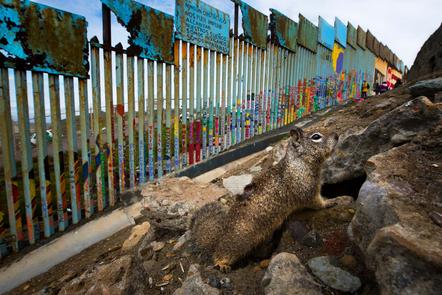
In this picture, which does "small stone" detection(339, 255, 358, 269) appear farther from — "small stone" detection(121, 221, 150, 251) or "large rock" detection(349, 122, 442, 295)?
"small stone" detection(121, 221, 150, 251)

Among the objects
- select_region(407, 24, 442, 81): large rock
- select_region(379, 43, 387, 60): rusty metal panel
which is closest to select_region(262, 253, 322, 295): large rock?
select_region(407, 24, 442, 81): large rock

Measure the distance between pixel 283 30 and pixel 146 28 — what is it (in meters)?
5.24

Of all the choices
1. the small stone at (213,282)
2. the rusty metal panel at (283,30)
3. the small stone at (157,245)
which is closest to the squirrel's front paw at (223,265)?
the small stone at (213,282)

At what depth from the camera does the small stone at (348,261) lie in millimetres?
2150

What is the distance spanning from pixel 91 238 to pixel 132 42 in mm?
3217

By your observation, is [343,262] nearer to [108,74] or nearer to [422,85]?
[422,85]

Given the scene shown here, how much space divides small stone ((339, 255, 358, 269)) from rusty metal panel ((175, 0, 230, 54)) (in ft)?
16.7

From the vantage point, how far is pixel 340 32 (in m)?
14.3

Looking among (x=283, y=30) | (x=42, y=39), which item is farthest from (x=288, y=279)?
(x=283, y=30)

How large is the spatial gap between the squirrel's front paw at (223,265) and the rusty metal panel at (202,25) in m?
4.62

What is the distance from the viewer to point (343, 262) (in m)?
2.20

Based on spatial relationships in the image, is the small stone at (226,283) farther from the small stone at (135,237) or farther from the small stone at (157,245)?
the small stone at (135,237)

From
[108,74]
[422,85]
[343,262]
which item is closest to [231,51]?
[108,74]

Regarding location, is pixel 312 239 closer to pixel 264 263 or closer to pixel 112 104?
pixel 264 263
